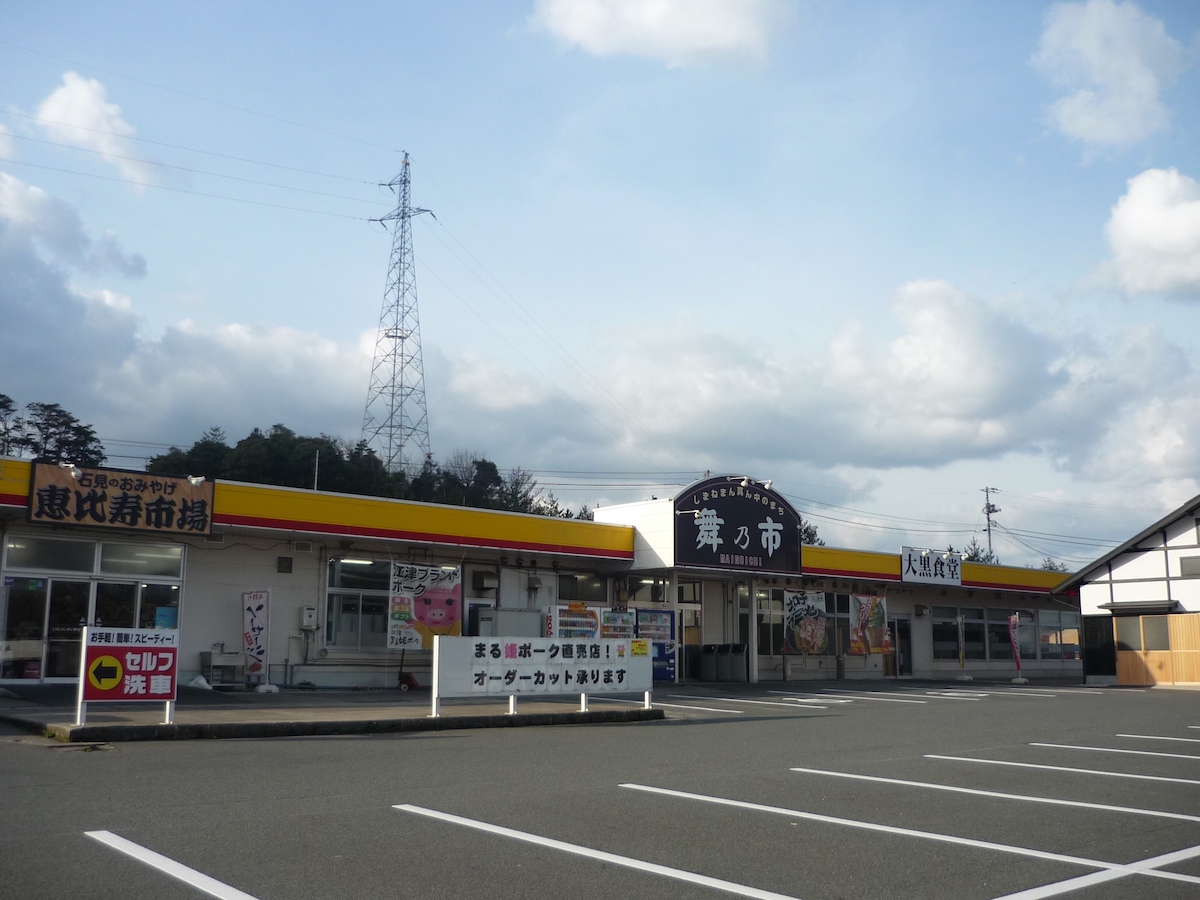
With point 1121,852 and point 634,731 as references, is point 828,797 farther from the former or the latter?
point 634,731

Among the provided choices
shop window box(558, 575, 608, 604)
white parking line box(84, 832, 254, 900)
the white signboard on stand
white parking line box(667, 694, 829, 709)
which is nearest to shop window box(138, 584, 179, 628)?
the white signboard on stand

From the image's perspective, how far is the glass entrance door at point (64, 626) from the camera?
17594mm

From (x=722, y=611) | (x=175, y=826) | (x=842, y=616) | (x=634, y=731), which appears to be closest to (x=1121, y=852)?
(x=175, y=826)

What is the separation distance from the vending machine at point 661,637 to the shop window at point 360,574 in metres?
6.19

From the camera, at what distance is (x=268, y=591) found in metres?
19.7

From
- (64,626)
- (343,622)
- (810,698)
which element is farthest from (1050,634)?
(64,626)

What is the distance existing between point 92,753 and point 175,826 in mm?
4496

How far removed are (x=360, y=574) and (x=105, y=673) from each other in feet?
32.1

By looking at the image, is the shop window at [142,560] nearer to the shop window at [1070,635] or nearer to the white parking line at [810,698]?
the white parking line at [810,698]

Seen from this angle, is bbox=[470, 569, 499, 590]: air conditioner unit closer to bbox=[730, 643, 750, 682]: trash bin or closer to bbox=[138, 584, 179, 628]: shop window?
bbox=[138, 584, 179, 628]: shop window

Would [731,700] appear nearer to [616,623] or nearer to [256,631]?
[616,623]

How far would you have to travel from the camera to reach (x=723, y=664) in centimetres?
2653

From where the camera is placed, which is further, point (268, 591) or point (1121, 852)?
point (268, 591)

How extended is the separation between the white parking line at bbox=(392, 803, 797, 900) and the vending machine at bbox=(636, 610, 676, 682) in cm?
1762
